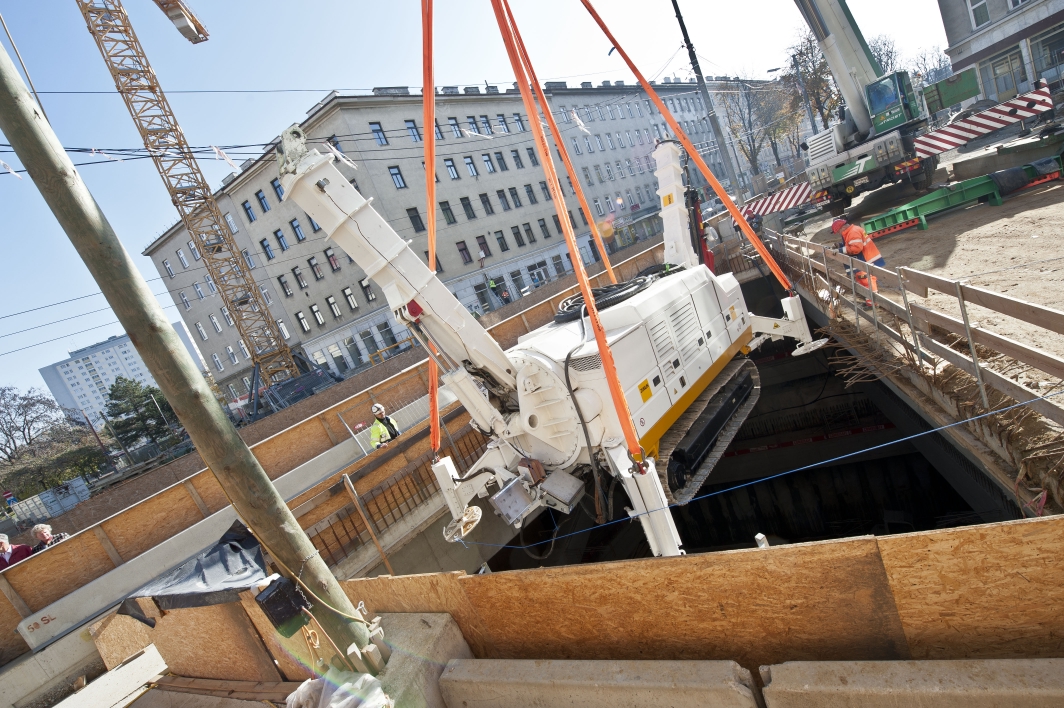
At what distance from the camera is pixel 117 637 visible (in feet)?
24.6

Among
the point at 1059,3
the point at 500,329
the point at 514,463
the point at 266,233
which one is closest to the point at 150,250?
the point at 266,233

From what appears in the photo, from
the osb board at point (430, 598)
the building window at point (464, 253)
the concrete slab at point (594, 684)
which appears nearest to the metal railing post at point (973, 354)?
the concrete slab at point (594, 684)

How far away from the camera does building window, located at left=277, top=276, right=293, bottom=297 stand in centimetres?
3612

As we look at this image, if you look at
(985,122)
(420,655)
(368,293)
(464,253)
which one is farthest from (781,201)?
(368,293)

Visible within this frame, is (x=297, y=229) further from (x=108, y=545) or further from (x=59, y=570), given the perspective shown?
(x=59, y=570)

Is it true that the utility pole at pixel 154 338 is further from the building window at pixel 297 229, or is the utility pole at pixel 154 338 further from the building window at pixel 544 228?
the building window at pixel 544 228

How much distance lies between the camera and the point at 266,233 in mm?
35469

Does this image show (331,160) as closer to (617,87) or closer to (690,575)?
(690,575)

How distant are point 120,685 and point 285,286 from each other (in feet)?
107

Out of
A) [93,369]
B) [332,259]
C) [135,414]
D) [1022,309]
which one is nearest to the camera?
[1022,309]

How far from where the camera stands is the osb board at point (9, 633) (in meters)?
7.26

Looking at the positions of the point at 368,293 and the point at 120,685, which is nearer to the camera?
the point at 120,685

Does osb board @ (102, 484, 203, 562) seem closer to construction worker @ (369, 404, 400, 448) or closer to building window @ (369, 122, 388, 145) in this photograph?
construction worker @ (369, 404, 400, 448)

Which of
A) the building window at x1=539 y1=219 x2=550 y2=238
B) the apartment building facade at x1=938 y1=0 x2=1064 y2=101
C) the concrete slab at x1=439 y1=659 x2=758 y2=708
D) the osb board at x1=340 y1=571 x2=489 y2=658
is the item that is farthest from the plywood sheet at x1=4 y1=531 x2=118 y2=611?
the apartment building facade at x1=938 y1=0 x2=1064 y2=101
